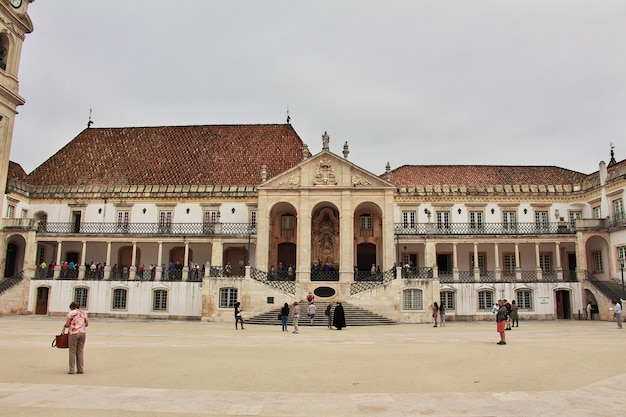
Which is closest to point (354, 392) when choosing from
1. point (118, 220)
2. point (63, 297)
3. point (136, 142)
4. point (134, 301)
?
point (134, 301)

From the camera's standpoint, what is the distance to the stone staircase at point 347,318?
1030 inches

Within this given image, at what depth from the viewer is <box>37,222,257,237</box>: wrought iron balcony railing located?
3512cm

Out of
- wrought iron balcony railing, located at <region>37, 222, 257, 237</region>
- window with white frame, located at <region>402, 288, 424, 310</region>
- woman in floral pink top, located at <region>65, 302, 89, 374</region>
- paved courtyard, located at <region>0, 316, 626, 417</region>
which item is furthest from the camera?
wrought iron balcony railing, located at <region>37, 222, 257, 237</region>

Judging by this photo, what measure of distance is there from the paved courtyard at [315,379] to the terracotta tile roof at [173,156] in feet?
74.8

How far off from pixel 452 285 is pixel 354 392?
2488 cm

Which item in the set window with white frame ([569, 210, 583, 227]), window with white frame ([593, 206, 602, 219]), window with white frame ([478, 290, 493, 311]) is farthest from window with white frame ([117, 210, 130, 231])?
window with white frame ([593, 206, 602, 219])

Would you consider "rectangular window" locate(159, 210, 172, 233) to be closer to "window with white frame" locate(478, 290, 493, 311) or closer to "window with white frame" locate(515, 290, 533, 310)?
"window with white frame" locate(478, 290, 493, 311)

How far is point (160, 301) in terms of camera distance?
31875 mm

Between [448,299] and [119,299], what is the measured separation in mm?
20262

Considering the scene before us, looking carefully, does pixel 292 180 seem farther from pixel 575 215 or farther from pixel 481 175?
pixel 575 215

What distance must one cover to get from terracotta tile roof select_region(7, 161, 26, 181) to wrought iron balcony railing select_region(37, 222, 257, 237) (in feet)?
17.3

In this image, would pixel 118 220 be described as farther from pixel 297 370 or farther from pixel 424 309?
pixel 297 370

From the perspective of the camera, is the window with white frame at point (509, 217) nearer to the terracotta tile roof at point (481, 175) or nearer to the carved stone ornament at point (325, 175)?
the terracotta tile roof at point (481, 175)

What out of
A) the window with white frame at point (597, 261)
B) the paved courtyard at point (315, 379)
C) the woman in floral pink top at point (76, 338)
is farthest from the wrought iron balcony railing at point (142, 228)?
the woman in floral pink top at point (76, 338)
